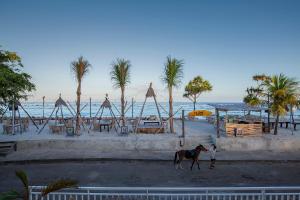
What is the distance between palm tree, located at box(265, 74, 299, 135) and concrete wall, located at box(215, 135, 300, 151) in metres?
2.37

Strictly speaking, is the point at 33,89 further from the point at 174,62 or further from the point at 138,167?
the point at 174,62

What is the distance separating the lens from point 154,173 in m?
13.0

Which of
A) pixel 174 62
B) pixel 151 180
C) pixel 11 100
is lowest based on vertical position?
pixel 151 180

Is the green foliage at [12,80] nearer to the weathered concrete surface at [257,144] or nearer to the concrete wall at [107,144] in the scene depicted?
the concrete wall at [107,144]

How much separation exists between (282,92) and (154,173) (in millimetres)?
11644

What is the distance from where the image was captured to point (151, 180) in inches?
469

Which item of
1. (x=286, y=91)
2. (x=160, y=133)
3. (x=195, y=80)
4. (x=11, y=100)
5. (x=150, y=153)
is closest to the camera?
(x=11, y=100)

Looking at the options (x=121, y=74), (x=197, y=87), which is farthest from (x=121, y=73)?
(x=197, y=87)

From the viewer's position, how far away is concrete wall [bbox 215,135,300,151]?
18156mm

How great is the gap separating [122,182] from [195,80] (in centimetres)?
2710

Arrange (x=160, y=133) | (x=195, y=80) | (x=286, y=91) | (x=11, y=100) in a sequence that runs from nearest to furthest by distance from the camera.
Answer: (x=11, y=100) < (x=286, y=91) < (x=160, y=133) < (x=195, y=80)

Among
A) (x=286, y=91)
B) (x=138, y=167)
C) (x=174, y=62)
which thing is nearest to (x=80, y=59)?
(x=174, y=62)

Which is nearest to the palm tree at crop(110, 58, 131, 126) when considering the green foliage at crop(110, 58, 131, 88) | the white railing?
the green foliage at crop(110, 58, 131, 88)

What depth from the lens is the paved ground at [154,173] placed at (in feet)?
38.0
